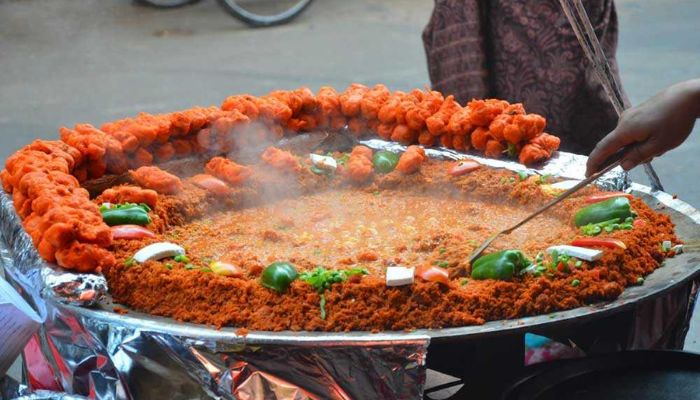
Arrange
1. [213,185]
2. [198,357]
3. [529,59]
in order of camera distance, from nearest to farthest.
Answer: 1. [198,357]
2. [213,185]
3. [529,59]

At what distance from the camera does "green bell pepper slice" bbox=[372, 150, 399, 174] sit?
10.8ft

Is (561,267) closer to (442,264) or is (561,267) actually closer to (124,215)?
(442,264)

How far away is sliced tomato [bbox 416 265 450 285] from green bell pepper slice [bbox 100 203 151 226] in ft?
2.95

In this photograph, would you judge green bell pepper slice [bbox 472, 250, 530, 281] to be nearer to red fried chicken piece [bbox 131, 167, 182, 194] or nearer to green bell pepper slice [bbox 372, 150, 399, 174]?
green bell pepper slice [bbox 372, 150, 399, 174]

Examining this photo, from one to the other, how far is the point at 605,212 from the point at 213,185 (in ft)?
4.16

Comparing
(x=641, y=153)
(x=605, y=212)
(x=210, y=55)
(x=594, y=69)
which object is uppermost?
(x=594, y=69)

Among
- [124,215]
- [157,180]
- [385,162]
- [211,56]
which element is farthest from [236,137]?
[211,56]

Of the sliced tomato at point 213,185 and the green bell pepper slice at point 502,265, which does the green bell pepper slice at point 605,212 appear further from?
the sliced tomato at point 213,185

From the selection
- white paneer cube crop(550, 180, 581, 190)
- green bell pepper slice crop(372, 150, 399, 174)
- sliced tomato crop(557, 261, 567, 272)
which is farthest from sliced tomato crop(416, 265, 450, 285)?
green bell pepper slice crop(372, 150, 399, 174)

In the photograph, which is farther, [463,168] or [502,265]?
[463,168]

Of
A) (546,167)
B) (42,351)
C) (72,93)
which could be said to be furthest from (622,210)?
(72,93)

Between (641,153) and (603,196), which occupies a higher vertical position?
(641,153)

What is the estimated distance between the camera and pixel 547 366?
2.19 metres

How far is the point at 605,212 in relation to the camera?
2.67 meters
